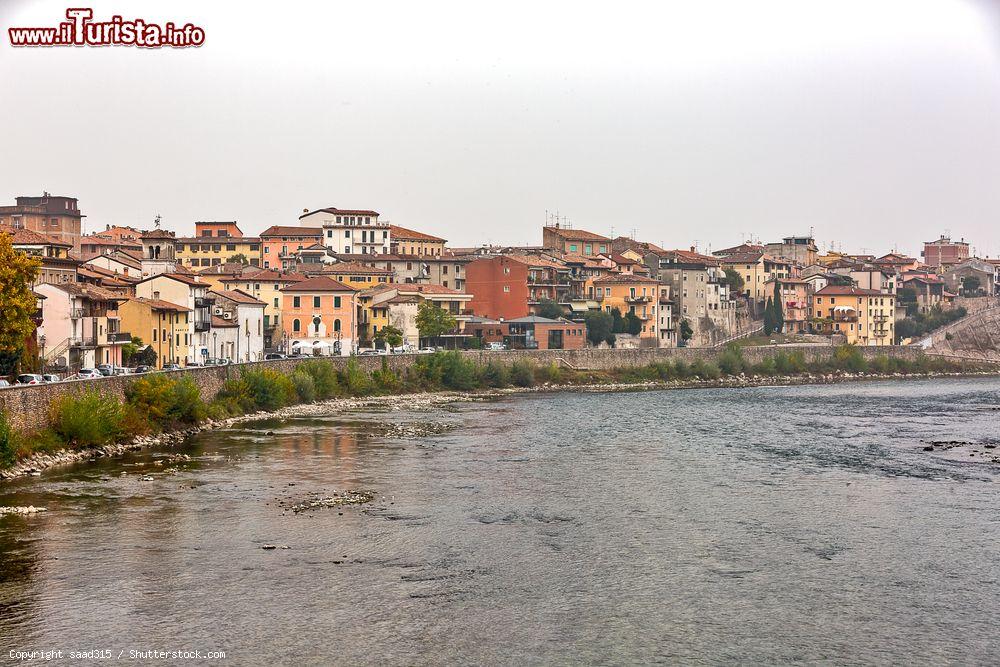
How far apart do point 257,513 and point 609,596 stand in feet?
31.5

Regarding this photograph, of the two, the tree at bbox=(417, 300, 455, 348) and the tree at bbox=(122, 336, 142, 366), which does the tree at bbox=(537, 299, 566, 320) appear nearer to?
the tree at bbox=(417, 300, 455, 348)

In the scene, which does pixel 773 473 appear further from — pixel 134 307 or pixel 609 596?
pixel 134 307

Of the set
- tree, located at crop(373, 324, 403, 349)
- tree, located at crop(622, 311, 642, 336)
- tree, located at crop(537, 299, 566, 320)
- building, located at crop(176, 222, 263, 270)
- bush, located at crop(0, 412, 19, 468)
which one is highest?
building, located at crop(176, 222, 263, 270)

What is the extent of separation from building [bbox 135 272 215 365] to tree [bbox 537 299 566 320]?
33.1 metres

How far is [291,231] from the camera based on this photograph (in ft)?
334

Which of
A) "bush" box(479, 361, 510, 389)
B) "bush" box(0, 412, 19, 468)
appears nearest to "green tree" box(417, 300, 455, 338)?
"bush" box(479, 361, 510, 389)

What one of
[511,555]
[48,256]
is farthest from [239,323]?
[511,555]

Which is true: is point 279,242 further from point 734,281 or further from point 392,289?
point 734,281

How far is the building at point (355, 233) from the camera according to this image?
327 ft

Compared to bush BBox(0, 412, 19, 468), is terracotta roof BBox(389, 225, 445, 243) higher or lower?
higher

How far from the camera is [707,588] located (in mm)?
22312

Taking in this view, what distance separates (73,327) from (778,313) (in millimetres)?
68273

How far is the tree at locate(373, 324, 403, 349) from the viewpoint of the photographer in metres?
76.6

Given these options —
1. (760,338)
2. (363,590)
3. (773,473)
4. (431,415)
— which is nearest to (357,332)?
(431,415)
